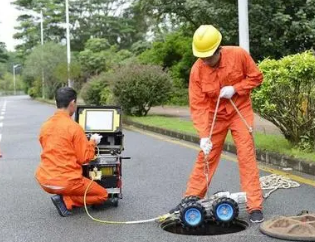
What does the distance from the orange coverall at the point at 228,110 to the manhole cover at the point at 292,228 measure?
346mm

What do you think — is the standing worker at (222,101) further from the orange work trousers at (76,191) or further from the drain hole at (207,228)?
the orange work trousers at (76,191)

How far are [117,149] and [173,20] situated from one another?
21.5 metres

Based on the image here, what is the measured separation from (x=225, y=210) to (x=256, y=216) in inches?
13.0

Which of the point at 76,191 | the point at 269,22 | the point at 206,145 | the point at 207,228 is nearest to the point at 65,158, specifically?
the point at 76,191

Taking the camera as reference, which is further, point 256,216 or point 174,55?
point 174,55

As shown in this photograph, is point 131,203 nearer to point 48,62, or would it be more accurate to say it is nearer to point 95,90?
point 95,90

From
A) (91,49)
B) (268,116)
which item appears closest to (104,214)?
(268,116)

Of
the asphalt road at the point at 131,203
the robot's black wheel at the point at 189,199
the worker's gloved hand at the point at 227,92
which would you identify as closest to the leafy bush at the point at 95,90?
the asphalt road at the point at 131,203

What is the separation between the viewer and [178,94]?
90.6 feet

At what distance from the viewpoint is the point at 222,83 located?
5.40m

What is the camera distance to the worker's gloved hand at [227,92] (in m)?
5.25

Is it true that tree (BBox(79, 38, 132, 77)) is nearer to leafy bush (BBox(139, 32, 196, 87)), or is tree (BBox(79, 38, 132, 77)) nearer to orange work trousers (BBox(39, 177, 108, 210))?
leafy bush (BBox(139, 32, 196, 87))

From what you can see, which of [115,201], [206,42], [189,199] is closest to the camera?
[206,42]

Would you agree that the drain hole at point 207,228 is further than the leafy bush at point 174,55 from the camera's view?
No
